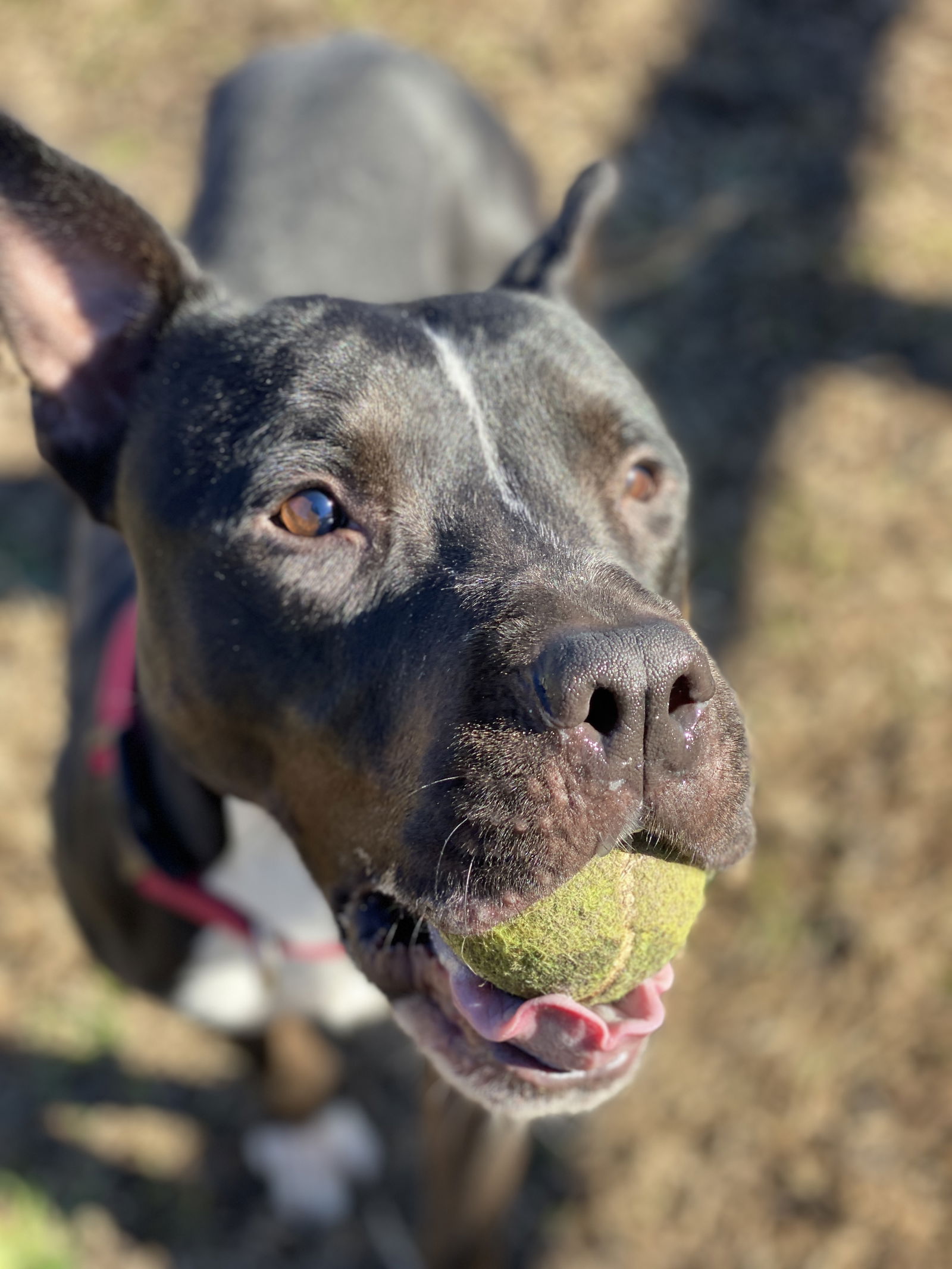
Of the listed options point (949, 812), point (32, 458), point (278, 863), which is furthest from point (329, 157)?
point (949, 812)

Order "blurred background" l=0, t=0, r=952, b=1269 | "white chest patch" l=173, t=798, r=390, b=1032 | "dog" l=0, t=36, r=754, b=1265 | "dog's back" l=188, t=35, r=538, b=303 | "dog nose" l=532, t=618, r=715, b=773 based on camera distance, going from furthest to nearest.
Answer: "dog's back" l=188, t=35, r=538, b=303 < "blurred background" l=0, t=0, r=952, b=1269 < "white chest patch" l=173, t=798, r=390, b=1032 < "dog" l=0, t=36, r=754, b=1265 < "dog nose" l=532, t=618, r=715, b=773

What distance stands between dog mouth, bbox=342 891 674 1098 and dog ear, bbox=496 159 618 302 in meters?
1.67

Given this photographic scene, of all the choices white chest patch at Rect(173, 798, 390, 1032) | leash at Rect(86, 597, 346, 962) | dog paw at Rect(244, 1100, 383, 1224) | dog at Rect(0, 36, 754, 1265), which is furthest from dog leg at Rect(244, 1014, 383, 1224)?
leash at Rect(86, 597, 346, 962)

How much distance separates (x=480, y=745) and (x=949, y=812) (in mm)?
3178

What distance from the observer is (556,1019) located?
7.43ft

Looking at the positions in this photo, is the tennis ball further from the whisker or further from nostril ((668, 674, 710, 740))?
nostril ((668, 674, 710, 740))

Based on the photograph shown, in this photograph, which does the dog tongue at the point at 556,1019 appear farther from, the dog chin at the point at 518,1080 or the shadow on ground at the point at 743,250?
the shadow on ground at the point at 743,250

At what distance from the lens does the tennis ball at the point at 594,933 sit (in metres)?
2.07

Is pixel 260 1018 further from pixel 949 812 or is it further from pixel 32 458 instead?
pixel 32 458

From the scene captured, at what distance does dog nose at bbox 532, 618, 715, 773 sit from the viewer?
1.90 m

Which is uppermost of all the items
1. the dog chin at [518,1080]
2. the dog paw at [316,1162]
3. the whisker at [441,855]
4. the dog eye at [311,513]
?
the dog eye at [311,513]

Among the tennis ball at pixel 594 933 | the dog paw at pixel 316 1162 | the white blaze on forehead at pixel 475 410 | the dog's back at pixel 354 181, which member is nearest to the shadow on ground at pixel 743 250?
the dog's back at pixel 354 181

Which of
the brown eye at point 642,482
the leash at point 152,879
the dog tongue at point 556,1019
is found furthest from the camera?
the leash at point 152,879

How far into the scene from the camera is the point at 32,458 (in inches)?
242
